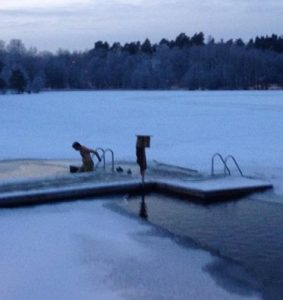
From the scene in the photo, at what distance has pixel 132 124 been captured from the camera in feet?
95.0

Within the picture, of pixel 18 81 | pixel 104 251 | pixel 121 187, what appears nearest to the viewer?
pixel 104 251

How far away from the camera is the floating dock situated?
12.0 metres

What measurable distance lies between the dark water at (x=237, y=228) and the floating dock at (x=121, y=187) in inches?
16.9

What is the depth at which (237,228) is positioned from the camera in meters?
9.93

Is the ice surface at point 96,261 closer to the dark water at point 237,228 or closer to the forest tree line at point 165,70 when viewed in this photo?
the dark water at point 237,228

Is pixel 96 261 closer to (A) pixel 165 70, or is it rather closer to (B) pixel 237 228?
(B) pixel 237 228

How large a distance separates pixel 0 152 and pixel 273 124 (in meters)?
13.0

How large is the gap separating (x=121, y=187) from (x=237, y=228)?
359cm

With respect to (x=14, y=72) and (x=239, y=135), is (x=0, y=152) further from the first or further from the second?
(x=14, y=72)

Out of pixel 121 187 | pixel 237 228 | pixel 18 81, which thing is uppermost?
pixel 18 81

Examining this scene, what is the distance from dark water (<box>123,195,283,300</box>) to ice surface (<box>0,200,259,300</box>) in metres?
0.49

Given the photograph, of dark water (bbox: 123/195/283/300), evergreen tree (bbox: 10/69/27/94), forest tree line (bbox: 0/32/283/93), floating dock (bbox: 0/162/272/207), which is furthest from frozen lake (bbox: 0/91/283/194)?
forest tree line (bbox: 0/32/283/93)

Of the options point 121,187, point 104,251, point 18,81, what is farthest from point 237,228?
point 18,81

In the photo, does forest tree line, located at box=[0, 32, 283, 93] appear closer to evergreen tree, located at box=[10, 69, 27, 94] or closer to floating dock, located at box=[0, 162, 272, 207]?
evergreen tree, located at box=[10, 69, 27, 94]
